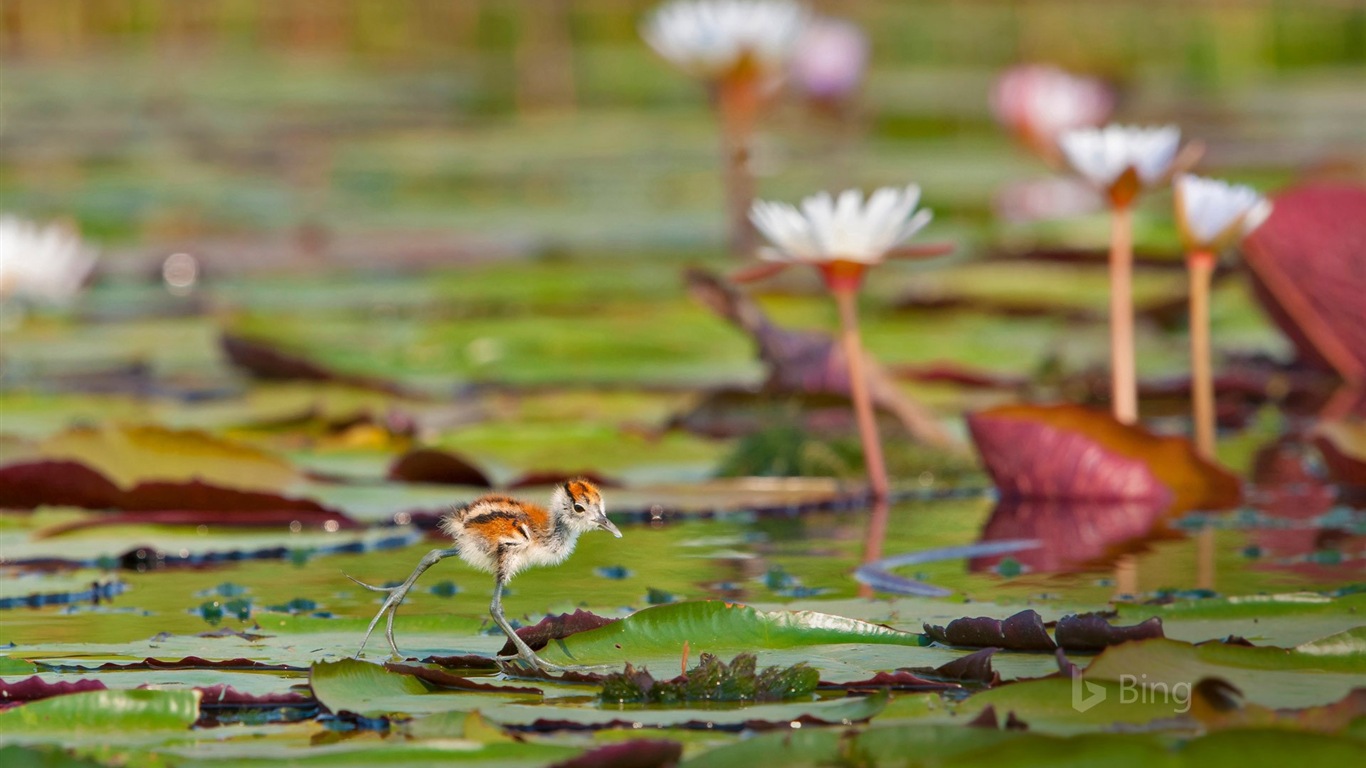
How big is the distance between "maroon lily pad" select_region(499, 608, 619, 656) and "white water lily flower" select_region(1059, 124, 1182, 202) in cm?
178

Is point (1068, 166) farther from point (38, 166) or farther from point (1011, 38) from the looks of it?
point (1011, 38)

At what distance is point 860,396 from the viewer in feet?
13.1

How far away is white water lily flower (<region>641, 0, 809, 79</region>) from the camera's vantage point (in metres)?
7.21

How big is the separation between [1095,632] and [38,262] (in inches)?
179

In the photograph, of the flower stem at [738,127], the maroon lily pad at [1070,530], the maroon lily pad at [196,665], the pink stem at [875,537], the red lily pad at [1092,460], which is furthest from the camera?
the flower stem at [738,127]

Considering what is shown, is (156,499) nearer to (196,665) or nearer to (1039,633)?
(196,665)

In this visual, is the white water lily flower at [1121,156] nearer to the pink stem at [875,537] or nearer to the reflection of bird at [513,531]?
the pink stem at [875,537]

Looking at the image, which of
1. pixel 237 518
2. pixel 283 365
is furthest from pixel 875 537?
pixel 283 365

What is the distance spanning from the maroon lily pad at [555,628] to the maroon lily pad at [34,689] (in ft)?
1.90

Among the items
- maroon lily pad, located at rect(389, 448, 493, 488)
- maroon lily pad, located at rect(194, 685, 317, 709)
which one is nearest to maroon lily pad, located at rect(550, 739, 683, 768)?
maroon lily pad, located at rect(194, 685, 317, 709)

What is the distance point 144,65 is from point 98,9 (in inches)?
138

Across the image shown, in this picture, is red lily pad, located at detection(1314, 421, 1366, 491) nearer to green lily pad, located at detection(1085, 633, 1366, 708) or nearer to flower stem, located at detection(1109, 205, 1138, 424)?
flower stem, located at detection(1109, 205, 1138, 424)

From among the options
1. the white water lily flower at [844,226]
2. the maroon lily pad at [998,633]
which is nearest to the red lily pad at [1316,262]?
the white water lily flower at [844,226]

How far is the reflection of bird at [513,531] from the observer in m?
2.77
